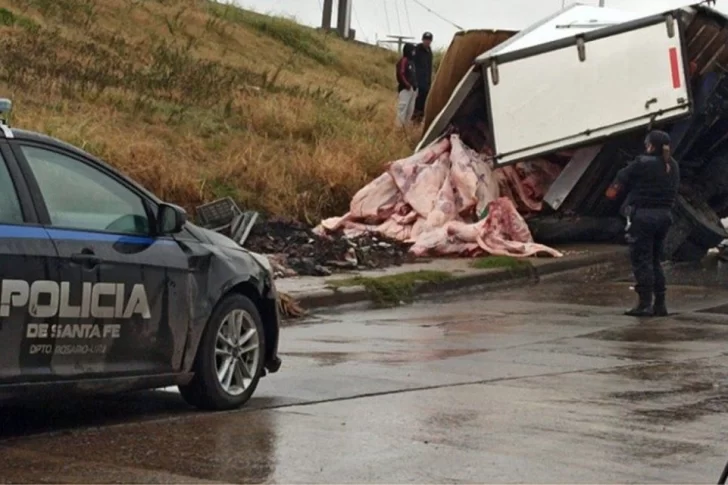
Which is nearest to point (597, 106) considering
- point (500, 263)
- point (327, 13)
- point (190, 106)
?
point (500, 263)

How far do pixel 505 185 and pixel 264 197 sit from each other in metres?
3.34

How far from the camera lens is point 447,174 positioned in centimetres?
2005

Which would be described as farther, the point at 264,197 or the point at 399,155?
the point at 399,155

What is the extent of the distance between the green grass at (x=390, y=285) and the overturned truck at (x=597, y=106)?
369cm

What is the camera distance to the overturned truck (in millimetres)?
18844

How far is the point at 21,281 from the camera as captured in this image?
7039 millimetres

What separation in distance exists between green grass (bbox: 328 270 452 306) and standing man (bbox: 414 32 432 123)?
9666mm

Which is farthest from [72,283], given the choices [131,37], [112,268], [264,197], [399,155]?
[131,37]

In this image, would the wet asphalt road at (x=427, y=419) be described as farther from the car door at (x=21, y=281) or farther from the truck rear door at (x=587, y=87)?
the truck rear door at (x=587, y=87)

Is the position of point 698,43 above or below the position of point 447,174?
above

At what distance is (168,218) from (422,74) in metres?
18.5

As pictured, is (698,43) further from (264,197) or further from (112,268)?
(112,268)

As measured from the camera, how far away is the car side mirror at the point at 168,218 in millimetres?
8148

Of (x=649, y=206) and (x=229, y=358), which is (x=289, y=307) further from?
Answer: (x=229, y=358)
